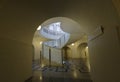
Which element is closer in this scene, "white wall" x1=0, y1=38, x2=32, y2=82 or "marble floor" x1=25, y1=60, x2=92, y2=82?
"white wall" x1=0, y1=38, x2=32, y2=82

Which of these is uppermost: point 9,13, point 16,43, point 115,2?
point 9,13

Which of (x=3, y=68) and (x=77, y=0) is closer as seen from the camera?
(x=3, y=68)

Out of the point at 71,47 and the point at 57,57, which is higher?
the point at 71,47

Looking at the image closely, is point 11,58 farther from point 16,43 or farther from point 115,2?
point 115,2

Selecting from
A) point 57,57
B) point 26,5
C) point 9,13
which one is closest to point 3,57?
point 9,13

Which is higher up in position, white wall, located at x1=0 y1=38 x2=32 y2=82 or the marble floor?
white wall, located at x1=0 y1=38 x2=32 y2=82

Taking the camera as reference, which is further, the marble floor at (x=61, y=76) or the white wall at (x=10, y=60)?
the marble floor at (x=61, y=76)

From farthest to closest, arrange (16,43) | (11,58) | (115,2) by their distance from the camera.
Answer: (16,43)
(11,58)
(115,2)

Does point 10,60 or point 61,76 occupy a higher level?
point 10,60

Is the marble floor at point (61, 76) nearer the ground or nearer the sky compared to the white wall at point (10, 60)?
nearer the ground

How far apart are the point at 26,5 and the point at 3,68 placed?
1303mm

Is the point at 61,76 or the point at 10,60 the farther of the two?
the point at 61,76

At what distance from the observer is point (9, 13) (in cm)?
198

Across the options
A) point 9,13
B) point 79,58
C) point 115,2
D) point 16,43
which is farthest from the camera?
point 79,58
